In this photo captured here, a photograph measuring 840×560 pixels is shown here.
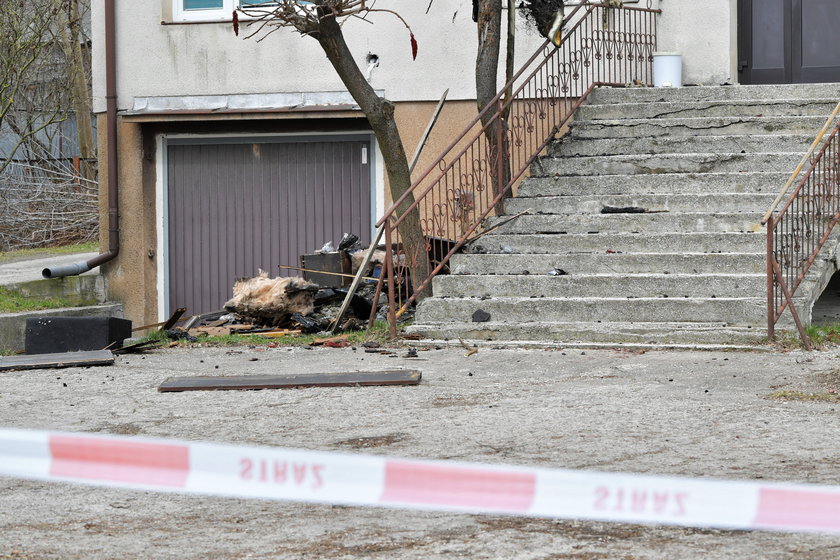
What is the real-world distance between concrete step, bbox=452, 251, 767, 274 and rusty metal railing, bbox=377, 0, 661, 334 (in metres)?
0.57

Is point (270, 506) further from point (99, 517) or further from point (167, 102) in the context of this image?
point (167, 102)

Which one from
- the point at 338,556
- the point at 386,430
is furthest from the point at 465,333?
the point at 338,556

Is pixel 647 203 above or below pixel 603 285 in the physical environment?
above

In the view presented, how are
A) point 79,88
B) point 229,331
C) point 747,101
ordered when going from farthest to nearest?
point 79,88 < point 747,101 < point 229,331

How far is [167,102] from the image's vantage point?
44.5 ft

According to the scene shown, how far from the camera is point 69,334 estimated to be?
10.2m

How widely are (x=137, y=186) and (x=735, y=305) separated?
7415 mm

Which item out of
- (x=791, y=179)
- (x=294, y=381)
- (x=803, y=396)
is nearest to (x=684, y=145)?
(x=791, y=179)

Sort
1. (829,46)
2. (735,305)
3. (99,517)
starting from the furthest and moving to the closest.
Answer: (829,46)
(735,305)
(99,517)

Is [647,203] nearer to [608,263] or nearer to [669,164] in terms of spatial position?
[669,164]

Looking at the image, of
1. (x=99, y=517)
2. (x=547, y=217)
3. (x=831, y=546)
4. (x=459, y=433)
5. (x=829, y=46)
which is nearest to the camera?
(x=831, y=546)

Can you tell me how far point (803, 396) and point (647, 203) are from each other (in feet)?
13.6

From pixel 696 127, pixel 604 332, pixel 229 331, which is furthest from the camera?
pixel 696 127

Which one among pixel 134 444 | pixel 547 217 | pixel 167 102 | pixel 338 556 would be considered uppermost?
pixel 167 102
